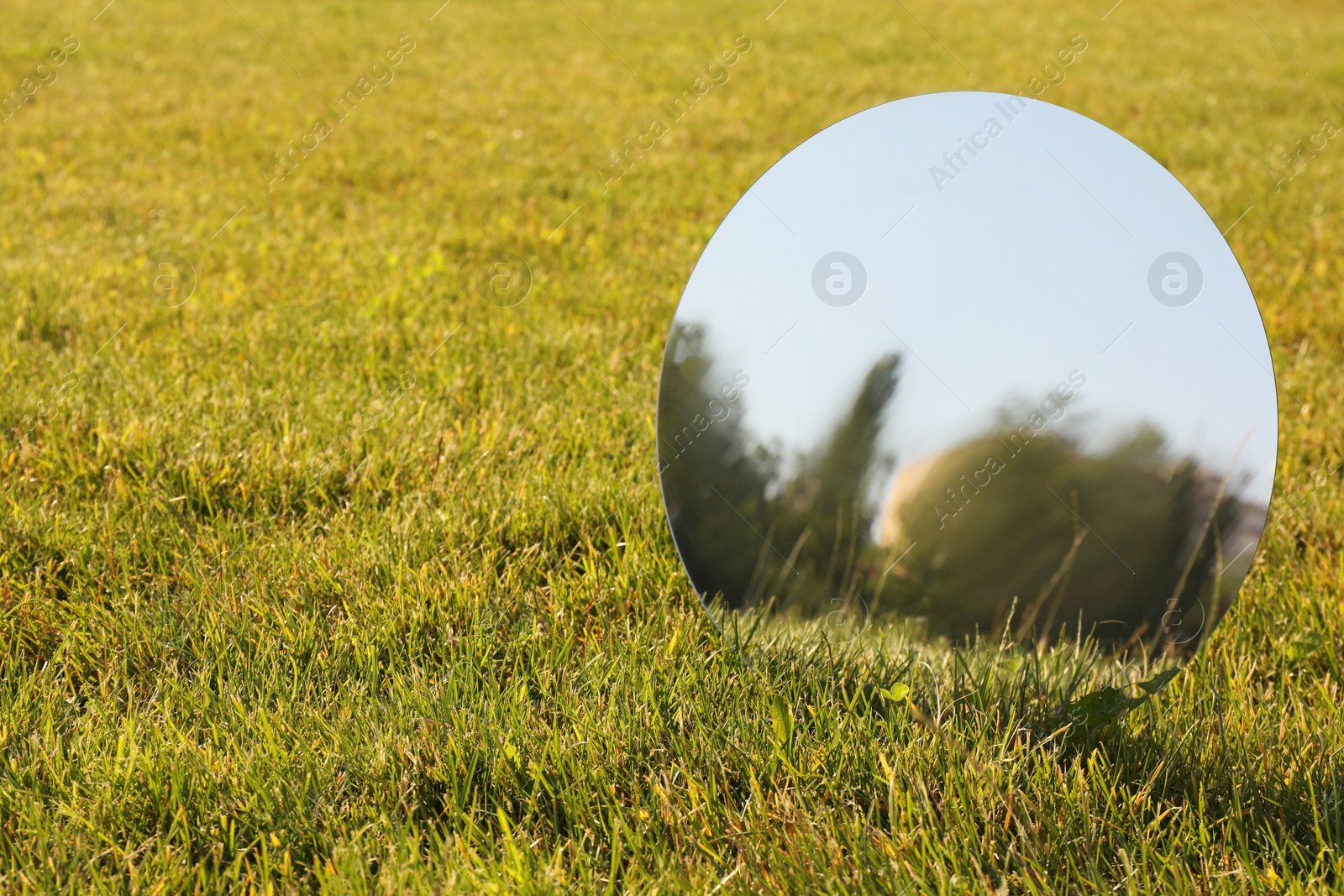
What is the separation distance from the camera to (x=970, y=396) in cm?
220

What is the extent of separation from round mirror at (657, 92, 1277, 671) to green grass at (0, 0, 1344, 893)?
0.21m

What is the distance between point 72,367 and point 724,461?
10.3 feet

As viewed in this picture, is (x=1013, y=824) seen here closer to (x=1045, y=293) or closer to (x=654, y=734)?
(x=654, y=734)

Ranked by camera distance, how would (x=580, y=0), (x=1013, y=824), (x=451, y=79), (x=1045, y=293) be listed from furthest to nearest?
(x=580, y=0), (x=451, y=79), (x=1045, y=293), (x=1013, y=824)

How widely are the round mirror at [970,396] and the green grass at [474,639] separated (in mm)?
209

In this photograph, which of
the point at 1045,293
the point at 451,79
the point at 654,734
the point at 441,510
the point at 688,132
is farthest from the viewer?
the point at 451,79

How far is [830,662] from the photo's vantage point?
7.36 ft

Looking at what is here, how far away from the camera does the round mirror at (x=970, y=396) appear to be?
214cm

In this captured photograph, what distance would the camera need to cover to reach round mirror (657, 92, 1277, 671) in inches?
84.2

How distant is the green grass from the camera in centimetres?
179

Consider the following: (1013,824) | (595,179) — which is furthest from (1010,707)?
(595,179)

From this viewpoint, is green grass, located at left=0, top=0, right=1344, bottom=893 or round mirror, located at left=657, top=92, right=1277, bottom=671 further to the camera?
round mirror, located at left=657, top=92, right=1277, bottom=671

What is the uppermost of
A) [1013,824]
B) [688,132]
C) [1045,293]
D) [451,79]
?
[451,79]

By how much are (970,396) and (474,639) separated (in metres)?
1.44
